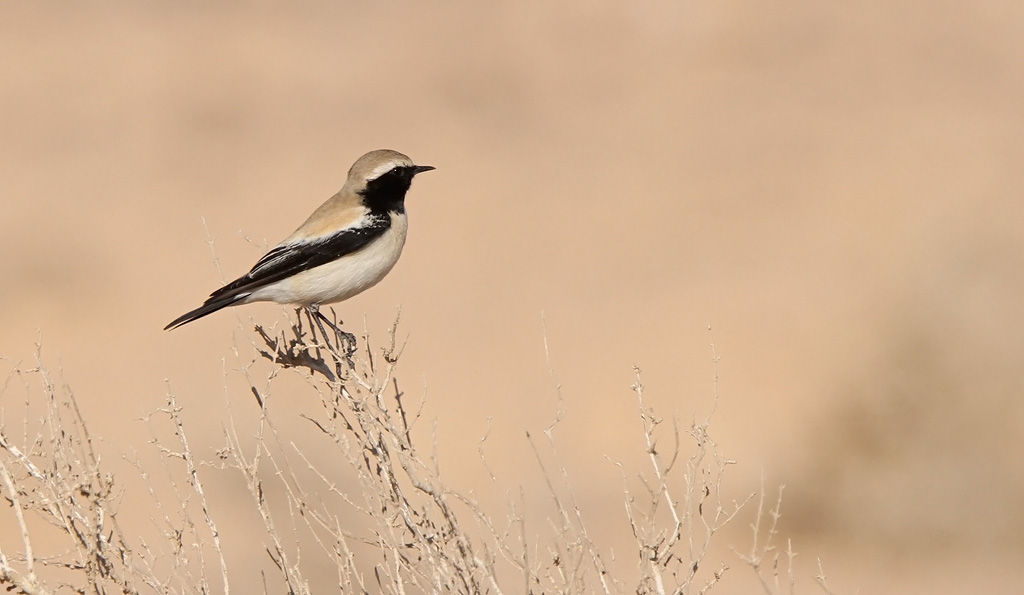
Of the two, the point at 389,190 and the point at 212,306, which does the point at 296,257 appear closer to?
the point at 212,306

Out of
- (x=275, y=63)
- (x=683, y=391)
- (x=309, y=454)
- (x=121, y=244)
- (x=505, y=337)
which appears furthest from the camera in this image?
(x=275, y=63)

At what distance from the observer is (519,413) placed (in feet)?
52.1

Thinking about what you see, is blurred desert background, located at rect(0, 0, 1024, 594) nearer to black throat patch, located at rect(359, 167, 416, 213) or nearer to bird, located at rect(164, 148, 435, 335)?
bird, located at rect(164, 148, 435, 335)

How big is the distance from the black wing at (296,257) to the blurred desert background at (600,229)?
2.34ft

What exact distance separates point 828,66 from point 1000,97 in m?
4.27

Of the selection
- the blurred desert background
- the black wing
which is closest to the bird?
the black wing

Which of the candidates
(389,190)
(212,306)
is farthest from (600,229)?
(212,306)

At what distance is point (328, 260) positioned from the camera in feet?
25.6

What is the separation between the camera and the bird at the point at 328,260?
25.2ft

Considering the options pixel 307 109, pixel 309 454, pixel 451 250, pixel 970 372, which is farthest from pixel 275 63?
pixel 970 372

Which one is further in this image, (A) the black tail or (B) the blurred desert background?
(B) the blurred desert background

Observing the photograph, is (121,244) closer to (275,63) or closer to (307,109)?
(307,109)

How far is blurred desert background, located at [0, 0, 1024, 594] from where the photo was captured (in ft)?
45.0

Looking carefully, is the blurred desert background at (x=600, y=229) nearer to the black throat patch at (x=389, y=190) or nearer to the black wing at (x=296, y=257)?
the black wing at (x=296, y=257)
